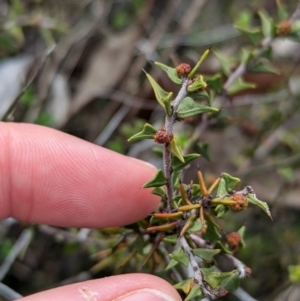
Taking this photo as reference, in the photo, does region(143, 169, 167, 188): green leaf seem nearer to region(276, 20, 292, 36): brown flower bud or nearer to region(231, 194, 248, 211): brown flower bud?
region(231, 194, 248, 211): brown flower bud

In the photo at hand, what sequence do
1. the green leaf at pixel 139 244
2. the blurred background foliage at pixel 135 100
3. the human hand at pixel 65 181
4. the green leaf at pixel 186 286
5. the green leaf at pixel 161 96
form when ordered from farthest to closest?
the blurred background foliage at pixel 135 100 → the human hand at pixel 65 181 → the green leaf at pixel 139 244 → the green leaf at pixel 186 286 → the green leaf at pixel 161 96

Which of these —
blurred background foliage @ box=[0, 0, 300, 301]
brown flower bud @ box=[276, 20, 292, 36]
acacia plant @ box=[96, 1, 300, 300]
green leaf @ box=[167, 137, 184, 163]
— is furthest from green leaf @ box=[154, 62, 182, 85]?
blurred background foliage @ box=[0, 0, 300, 301]

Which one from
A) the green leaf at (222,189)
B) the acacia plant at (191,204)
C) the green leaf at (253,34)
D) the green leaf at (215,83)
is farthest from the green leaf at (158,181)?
the green leaf at (253,34)

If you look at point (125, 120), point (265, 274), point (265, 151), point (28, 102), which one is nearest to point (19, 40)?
point (28, 102)

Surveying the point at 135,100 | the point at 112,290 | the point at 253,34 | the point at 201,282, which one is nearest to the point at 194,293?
the point at 201,282

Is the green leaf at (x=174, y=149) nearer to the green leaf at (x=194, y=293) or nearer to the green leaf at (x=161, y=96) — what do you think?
the green leaf at (x=161, y=96)

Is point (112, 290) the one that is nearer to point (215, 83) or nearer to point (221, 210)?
point (221, 210)
